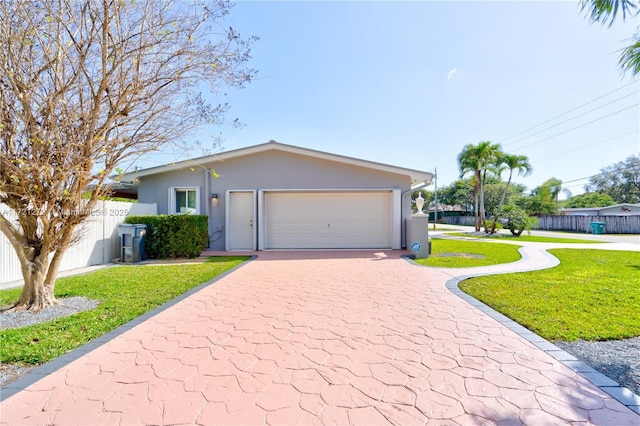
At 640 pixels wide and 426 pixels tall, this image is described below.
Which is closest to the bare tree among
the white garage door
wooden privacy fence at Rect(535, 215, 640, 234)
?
the white garage door

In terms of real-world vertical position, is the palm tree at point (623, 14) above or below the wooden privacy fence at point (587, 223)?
above

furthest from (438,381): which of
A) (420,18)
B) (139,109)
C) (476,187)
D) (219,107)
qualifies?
(476,187)

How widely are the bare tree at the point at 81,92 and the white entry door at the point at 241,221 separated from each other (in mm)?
6536

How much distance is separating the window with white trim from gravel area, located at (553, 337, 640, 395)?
12.0m

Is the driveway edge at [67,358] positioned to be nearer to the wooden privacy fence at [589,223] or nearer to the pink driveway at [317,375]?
the pink driveway at [317,375]

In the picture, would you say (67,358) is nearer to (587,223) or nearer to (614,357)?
(614,357)

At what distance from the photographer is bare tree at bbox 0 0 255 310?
398 centimetres

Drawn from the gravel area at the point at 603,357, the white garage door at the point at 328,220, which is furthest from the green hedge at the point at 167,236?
the gravel area at the point at 603,357

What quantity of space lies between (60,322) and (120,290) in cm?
169

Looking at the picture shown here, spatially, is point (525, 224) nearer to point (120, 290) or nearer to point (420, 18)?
point (420, 18)

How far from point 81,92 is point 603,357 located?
811 centimetres

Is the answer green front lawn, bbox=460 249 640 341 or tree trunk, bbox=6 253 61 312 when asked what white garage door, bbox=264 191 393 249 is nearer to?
green front lawn, bbox=460 249 640 341

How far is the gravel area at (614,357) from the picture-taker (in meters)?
2.63

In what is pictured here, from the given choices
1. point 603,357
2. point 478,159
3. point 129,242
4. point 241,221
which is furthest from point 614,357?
point 478,159
